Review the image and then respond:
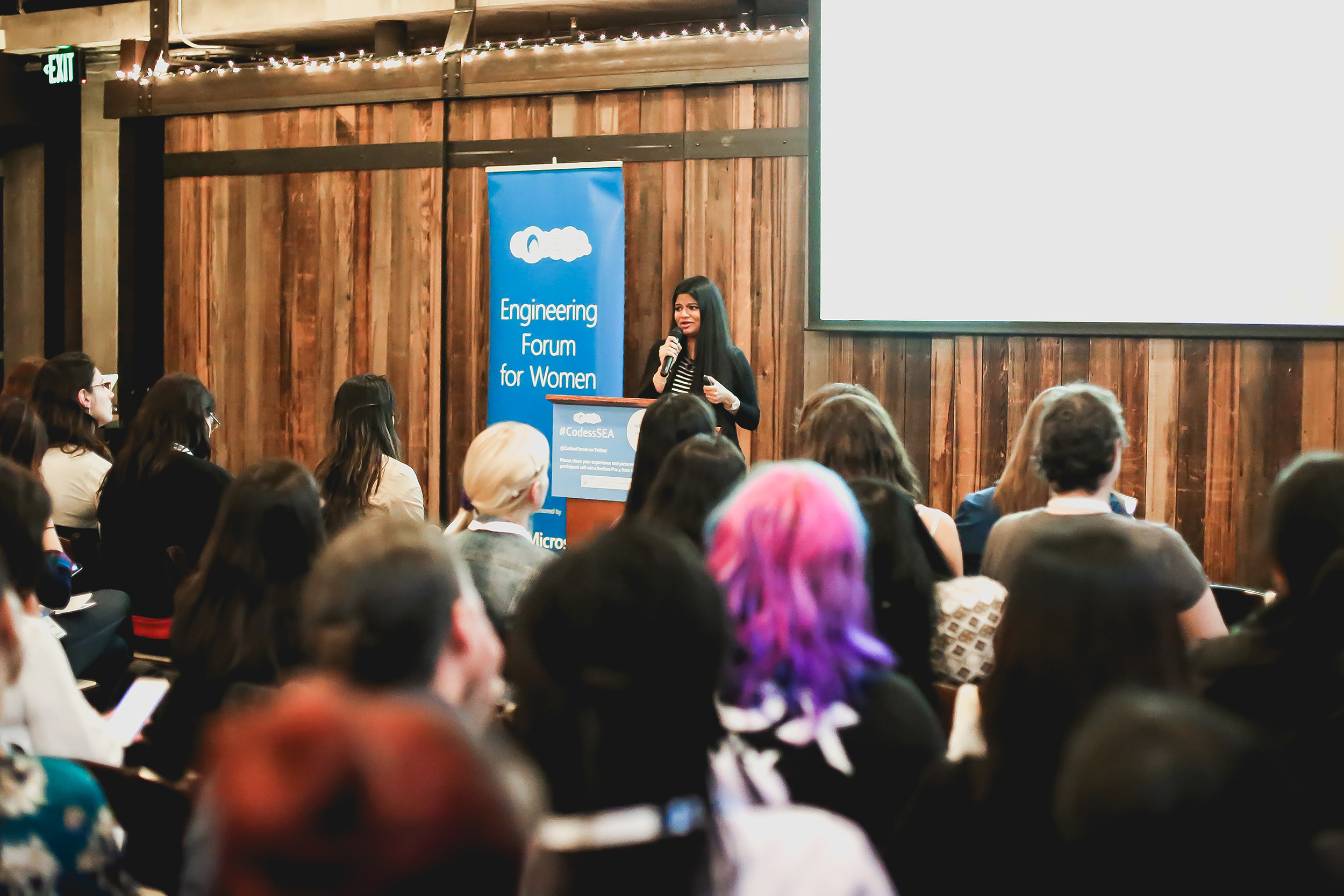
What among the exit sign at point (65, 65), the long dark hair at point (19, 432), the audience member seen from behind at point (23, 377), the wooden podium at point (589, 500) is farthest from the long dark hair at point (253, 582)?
the exit sign at point (65, 65)

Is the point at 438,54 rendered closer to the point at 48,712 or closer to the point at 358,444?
the point at 358,444

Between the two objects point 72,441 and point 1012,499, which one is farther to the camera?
point 72,441

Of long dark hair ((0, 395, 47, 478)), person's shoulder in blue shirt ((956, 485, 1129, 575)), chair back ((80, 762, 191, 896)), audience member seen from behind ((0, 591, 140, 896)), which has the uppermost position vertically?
long dark hair ((0, 395, 47, 478))

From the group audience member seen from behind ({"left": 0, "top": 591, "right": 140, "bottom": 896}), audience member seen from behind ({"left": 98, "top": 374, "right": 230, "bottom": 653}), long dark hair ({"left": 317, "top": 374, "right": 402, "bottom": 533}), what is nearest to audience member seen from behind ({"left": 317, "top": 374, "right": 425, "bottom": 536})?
long dark hair ({"left": 317, "top": 374, "right": 402, "bottom": 533})

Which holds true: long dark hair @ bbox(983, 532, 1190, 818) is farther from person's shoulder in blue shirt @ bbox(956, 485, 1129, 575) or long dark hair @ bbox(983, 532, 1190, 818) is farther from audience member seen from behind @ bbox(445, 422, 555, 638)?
person's shoulder in blue shirt @ bbox(956, 485, 1129, 575)

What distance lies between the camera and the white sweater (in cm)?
192

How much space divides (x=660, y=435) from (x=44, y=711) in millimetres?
1706

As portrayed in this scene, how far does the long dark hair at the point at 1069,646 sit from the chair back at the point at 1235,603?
208 cm

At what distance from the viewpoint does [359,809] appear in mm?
644

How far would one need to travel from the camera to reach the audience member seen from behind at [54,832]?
1.35 m

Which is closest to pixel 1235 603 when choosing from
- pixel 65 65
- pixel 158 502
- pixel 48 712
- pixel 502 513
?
pixel 502 513

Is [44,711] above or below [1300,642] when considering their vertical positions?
below

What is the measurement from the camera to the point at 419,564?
5.14 feet

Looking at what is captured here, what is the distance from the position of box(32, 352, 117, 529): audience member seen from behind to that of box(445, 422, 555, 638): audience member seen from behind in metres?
2.06
